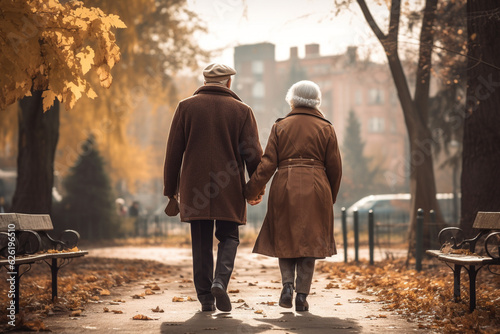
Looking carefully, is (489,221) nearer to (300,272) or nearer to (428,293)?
(428,293)

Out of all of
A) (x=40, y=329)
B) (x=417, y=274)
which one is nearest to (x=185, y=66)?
(x=417, y=274)

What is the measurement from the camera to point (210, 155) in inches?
A: 271

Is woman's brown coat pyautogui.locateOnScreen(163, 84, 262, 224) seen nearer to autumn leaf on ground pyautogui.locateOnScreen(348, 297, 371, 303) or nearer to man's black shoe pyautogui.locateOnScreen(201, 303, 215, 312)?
man's black shoe pyautogui.locateOnScreen(201, 303, 215, 312)

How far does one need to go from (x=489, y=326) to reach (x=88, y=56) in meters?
4.54

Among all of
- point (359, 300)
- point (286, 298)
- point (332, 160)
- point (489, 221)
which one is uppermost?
point (332, 160)

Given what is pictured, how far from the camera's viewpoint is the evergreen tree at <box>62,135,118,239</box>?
24438 mm

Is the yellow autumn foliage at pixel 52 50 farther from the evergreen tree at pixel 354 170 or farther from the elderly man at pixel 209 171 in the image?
the evergreen tree at pixel 354 170

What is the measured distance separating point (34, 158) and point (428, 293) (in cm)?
790

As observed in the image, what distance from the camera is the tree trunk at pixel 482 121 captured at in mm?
10367

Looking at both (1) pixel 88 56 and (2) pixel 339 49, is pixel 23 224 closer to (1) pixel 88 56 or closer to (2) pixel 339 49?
(1) pixel 88 56

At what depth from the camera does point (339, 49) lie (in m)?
16.1

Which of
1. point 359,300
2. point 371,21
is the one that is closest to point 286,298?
point 359,300

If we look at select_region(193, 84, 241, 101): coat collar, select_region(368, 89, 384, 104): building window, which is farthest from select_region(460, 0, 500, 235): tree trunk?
select_region(368, 89, 384, 104): building window

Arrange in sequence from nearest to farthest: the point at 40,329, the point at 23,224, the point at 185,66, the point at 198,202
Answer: the point at 40,329 < the point at 198,202 < the point at 23,224 < the point at 185,66
